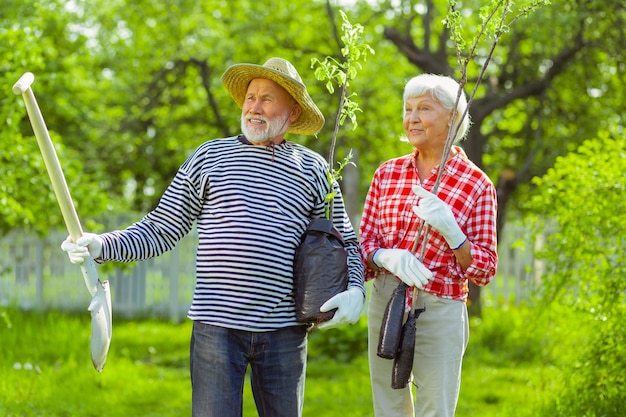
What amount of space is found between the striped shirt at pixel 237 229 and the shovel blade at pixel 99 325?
0.13m

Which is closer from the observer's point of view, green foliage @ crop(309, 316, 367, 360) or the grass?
the grass

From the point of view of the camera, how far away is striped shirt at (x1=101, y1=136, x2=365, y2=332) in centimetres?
289

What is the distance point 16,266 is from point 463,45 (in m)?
7.68

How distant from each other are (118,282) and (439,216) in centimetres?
724

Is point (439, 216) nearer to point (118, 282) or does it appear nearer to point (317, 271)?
point (317, 271)

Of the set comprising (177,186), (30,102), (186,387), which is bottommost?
(186,387)

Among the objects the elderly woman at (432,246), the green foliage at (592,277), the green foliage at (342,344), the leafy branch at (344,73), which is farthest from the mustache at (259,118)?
the green foliage at (342,344)

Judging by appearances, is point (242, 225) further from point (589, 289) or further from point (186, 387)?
point (186, 387)

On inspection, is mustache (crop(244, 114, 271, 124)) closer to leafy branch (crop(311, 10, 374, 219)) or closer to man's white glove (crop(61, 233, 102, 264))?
leafy branch (crop(311, 10, 374, 219))

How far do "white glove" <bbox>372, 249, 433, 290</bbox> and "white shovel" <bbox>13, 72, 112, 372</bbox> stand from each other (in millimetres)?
932

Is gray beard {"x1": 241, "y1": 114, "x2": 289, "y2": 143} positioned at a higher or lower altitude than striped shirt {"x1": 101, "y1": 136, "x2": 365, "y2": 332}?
higher

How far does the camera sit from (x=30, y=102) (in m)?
2.62

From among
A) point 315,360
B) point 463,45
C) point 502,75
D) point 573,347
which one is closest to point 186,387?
point 315,360

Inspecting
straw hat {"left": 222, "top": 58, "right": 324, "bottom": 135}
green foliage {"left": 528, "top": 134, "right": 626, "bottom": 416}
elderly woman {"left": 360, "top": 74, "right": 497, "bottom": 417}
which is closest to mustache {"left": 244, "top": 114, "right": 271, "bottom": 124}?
straw hat {"left": 222, "top": 58, "right": 324, "bottom": 135}
